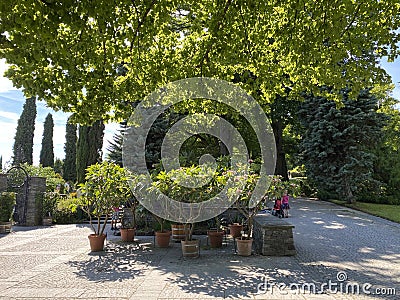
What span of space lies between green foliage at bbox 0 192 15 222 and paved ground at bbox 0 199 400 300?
1.65m

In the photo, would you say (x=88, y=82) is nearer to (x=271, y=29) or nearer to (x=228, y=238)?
(x=271, y=29)

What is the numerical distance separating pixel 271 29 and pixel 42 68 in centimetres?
471

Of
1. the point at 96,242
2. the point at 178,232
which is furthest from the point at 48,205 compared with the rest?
the point at 178,232

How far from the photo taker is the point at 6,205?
10.7 meters

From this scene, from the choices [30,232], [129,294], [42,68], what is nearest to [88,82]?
[42,68]

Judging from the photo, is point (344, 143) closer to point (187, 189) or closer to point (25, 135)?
point (187, 189)

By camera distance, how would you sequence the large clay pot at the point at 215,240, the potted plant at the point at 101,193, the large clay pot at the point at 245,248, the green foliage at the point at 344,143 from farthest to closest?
the green foliage at the point at 344,143 < the large clay pot at the point at 215,240 < the potted plant at the point at 101,193 < the large clay pot at the point at 245,248

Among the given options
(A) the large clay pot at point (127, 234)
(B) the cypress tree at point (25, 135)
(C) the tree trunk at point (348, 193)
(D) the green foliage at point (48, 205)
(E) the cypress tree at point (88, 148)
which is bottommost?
(A) the large clay pot at point (127, 234)

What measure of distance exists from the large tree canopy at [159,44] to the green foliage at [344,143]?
8850 millimetres

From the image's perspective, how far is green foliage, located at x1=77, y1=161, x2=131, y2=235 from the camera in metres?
7.40

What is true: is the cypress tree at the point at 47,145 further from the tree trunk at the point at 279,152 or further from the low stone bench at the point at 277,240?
the low stone bench at the point at 277,240

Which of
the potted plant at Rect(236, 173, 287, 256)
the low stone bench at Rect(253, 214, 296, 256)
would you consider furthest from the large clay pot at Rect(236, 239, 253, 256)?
the low stone bench at Rect(253, 214, 296, 256)

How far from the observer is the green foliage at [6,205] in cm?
1055

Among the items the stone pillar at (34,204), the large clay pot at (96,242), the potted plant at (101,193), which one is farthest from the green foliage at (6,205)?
the large clay pot at (96,242)
